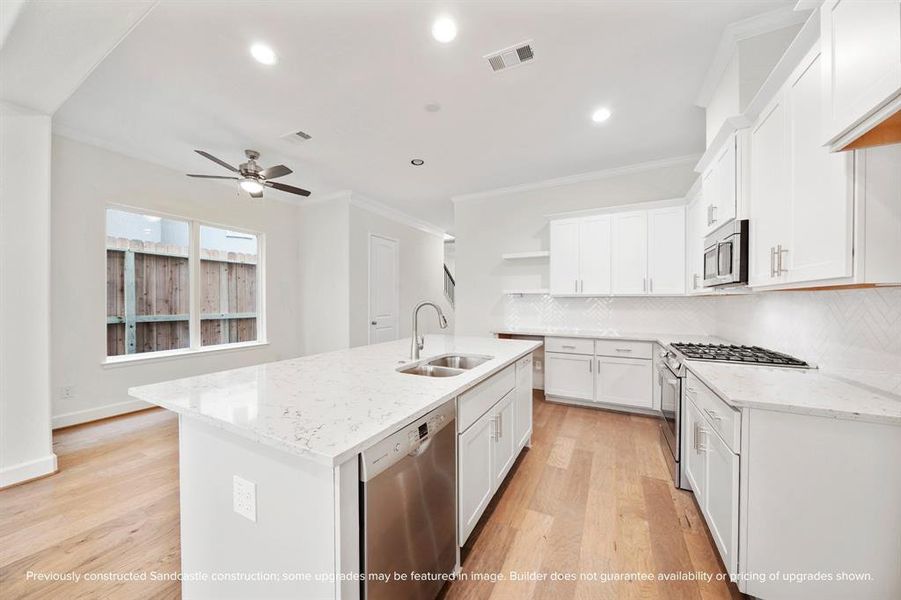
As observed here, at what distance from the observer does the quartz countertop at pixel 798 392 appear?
1190 mm


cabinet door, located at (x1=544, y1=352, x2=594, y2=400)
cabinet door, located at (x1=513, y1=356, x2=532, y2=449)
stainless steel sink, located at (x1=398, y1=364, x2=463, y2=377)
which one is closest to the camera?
stainless steel sink, located at (x1=398, y1=364, x2=463, y2=377)

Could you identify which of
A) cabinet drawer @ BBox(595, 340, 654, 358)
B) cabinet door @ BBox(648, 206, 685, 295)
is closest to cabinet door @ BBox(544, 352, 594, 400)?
cabinet drawer @ BBox(595, 340, 654, 358)

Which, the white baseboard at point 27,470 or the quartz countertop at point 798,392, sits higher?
the quartz countertop at point 798,392

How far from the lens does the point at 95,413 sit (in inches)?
133

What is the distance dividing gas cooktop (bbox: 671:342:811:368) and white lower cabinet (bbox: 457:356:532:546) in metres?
1.16

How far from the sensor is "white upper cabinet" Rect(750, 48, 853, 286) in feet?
4.18

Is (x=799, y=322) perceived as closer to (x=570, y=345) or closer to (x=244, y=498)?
(x=570, y=345)

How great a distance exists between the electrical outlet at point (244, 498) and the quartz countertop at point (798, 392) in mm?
1833

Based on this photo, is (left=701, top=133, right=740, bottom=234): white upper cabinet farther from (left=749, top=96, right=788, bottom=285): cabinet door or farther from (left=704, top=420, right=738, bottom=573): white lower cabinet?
(left=704, top=420, right=738, bottom=573): white lower cabinet

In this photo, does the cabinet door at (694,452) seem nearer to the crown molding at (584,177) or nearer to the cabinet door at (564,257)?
the cabinet door at (564,257)

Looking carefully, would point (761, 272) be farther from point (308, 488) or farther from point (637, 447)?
point (308, 488)

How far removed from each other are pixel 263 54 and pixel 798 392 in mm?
3501

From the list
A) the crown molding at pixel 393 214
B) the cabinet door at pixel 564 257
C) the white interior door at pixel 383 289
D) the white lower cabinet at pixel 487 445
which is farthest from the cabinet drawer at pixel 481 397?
the crown molding at pixel 393 214

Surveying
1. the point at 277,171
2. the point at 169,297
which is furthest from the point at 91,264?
the point at 277,171
